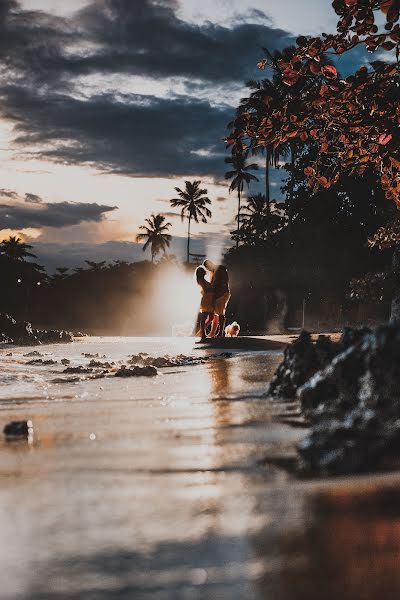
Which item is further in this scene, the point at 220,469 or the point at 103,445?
the point at 103,445

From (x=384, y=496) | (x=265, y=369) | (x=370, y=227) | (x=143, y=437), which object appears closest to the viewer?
(x=384, y=496)

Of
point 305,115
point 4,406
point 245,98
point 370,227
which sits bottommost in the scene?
point 4,406

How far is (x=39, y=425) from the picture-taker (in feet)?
15.7

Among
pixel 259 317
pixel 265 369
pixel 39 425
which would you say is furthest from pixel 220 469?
pixel 259 317

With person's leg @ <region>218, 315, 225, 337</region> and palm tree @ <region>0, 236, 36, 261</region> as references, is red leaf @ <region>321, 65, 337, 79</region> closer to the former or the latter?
person's leg @ <region>218, 315, 225, 337</region>

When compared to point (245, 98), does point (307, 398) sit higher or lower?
lower

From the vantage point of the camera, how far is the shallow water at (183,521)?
69.4 inches

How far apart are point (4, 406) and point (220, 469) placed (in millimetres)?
3630

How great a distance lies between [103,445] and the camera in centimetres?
383

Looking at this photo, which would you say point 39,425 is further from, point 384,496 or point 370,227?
point 370,227

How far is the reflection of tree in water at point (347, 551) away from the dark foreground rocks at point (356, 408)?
0.42 meters

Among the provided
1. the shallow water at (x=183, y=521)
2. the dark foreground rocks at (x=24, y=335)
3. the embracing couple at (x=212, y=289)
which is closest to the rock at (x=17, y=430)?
the shallow water at (x=183, y=521)

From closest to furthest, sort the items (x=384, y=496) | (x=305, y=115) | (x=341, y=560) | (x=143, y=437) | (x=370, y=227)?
(x=341, y=560) → (x=384, y=496) → (x=143, y=437) → (x=305, y=115) → (x=370, y=227)

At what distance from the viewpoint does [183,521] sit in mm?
2289
